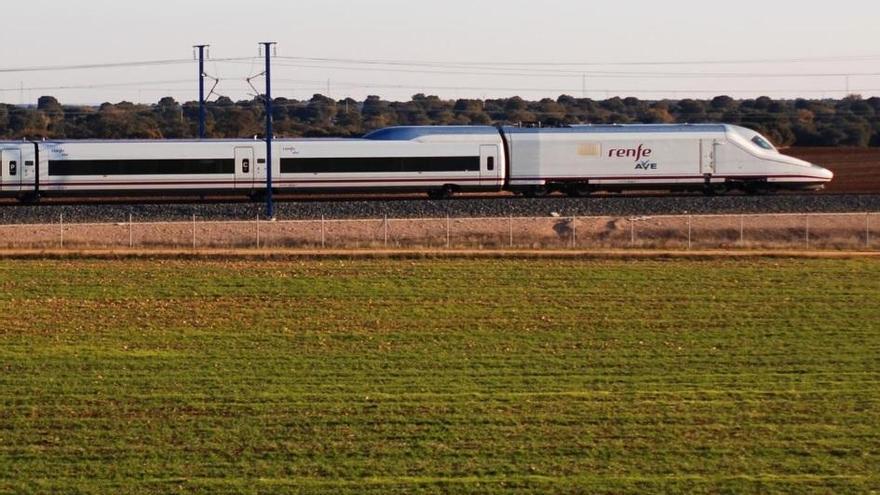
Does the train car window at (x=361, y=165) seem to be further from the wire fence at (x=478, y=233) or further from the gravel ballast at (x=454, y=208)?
the wire fence at (x=478, y=233)

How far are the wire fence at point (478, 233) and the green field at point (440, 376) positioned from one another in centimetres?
246

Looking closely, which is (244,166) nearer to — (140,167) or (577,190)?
(140,167)

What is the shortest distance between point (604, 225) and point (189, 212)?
11789 millimetres

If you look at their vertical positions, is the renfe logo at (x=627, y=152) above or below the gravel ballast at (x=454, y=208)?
above

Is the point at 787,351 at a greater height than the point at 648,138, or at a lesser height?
lesser

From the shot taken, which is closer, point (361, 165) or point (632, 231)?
point (632, 231)

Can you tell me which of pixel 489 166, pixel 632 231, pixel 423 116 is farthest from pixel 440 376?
pixel 423 116

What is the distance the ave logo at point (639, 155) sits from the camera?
46.9 meters

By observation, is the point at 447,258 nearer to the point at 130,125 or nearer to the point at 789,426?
the point at 789,426

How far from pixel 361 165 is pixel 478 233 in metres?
7.29

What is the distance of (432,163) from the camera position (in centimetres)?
4619

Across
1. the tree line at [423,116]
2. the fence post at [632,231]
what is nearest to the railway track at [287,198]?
the fence post at [632,231]

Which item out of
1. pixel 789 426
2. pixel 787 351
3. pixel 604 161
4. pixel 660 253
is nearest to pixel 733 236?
pixel 660 253

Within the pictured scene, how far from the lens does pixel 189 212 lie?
41.8 meters
